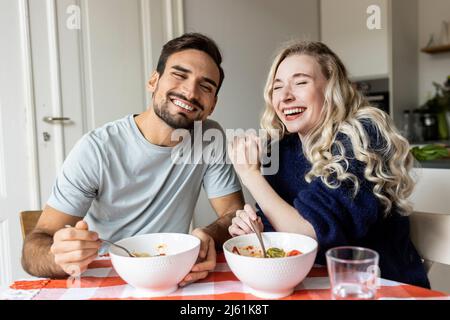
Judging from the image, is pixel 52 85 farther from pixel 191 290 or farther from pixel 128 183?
pixel 191 290

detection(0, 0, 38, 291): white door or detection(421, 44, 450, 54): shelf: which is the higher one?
detection(421, 44, 450, 54): shelf

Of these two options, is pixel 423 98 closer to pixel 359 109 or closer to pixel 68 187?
pixel 359 109

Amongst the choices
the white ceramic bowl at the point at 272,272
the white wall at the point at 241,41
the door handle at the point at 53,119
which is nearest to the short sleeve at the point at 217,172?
the white ceramic bowl at the point at 272,272

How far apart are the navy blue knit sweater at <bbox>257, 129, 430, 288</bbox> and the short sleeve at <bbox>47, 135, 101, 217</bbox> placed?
1.70 feet

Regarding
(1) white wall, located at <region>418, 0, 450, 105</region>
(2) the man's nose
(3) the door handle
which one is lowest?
(3) the door handle

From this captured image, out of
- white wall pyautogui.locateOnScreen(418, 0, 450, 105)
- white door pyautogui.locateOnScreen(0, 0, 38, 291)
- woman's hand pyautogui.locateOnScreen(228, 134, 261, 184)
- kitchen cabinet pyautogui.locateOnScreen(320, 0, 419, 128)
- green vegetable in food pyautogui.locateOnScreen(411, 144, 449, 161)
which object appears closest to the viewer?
woman's hand pyautogui.locateOnScreen(228, 134, 261, 184)

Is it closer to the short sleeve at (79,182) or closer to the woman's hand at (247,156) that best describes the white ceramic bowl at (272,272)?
the woman's hand at (247,156)

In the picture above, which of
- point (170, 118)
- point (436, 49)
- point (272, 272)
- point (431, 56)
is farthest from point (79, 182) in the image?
point (431, 56)

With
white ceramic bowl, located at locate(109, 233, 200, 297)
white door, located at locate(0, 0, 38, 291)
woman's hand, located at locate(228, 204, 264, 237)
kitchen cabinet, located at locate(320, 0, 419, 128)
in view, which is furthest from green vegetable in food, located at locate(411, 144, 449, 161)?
white door, located at locate(0, 0, 38, 291)

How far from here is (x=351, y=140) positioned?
981 millimetres

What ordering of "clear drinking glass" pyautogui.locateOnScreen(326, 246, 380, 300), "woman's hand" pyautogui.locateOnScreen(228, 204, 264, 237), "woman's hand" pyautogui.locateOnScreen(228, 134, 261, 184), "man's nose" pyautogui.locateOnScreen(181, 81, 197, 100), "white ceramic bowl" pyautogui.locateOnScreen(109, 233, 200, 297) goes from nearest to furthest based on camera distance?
"clear drinking glass" pyautogui.locateOnScreen(326, 246, 380, 300), "white ceramic bowl" pyautogui.locateOnScreen(109, 233, 200, 297), "woman's hand" pyautogui.locateOnScreen(228, 204, 264, 237), "woman's hand" pyautogui.locateOnScreen(228, 134, 261, 184), "man's nose" pyautogui.locateOnScreen(181, 81, 197, 100)

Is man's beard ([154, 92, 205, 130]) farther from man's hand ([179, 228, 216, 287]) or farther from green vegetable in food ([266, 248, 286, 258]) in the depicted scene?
green vegetable in food ([266, 248, 286, 258])

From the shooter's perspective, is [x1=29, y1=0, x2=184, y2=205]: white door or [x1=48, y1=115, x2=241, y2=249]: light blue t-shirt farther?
[x1=29, y1=0, x2=184, y2=205]: white door

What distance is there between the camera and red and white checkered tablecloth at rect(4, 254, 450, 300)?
70cm
